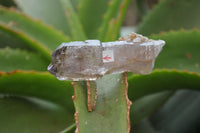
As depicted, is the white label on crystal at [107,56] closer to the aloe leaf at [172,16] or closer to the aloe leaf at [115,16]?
the aloe leaf at [115,16]

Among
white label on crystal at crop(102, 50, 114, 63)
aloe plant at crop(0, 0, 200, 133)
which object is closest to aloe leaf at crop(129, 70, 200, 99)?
aloe plant at crop(0, 0, 200, 133)

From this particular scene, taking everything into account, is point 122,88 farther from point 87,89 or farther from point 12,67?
point 12,67

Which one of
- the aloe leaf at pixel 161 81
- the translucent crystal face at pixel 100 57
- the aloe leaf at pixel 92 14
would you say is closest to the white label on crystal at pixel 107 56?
the translucent crystal face at pixel 100 57

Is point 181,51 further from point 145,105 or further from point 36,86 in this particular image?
point 36,86

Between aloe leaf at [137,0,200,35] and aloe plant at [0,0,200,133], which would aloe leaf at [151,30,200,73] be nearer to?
aloe plant at [0,0,200,133]

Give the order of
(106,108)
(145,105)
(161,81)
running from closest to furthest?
(106,108)
(161,81)
(145,105)

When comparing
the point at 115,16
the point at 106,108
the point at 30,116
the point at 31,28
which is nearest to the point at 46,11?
the point at 31,28
